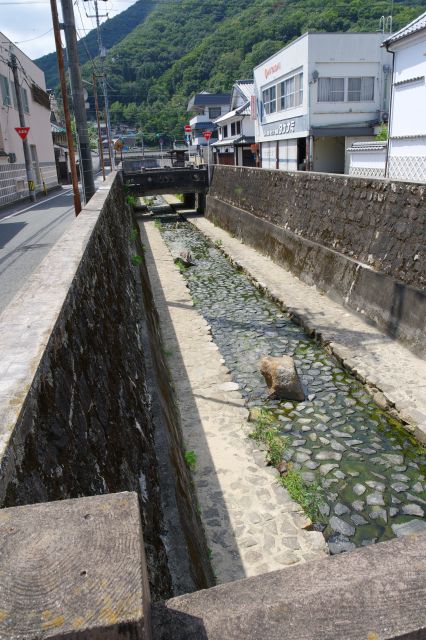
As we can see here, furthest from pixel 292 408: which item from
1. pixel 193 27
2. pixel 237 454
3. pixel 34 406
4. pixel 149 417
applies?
pixel 193 27

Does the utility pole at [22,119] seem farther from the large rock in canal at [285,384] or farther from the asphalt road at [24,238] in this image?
the large rock in canal at [285,384]

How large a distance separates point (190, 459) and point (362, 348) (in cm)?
Result: 429

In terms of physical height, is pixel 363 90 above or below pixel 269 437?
above

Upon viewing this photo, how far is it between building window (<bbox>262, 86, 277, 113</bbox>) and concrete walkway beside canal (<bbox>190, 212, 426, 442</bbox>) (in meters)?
20.7

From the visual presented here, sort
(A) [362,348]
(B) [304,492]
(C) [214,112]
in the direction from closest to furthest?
1. (B) [304,492]
2. (A) [362,348]
3. (C) [214,112]

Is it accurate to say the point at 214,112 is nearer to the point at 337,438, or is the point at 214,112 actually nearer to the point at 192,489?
the point at 337,438

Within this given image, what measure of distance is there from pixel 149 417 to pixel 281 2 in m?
89.5

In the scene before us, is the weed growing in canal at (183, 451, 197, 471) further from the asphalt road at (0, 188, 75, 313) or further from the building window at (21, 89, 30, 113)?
the building window at (21, 89, 30, 113)

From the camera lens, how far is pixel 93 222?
670 centimetres

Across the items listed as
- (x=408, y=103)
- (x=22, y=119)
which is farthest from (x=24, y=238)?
(x=22, y=119)

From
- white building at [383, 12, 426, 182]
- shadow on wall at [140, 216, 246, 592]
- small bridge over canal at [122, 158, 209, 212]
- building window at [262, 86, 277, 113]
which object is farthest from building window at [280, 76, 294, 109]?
shadow on wall at [140, 216, 246, 592]

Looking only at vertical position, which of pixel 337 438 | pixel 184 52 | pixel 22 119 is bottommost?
pixel 337 438

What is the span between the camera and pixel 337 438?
22.0 ft

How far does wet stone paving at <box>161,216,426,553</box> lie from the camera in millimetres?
5242
